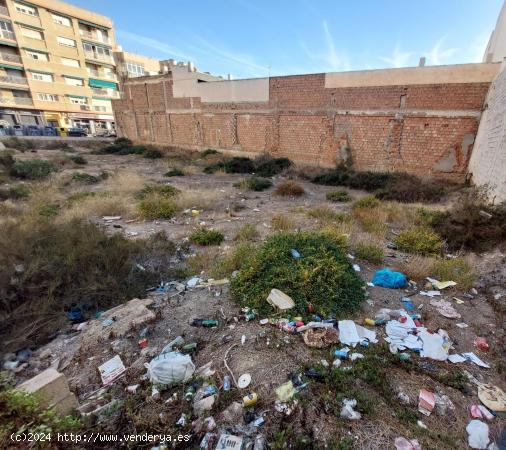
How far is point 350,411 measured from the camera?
174cm

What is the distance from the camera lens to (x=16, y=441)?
1.30 metres

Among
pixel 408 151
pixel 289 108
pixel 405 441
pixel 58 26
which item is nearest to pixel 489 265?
pixel 405 441

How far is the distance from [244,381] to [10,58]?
118 ft

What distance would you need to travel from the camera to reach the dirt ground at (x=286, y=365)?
1.66 metres

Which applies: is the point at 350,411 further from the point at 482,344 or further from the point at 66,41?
the point at 66,41

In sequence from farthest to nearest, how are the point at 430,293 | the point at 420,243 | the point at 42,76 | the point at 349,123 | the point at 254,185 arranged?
the point at 42,76 → the point at 349,123 → the point at 254,185 → the point at 420,243 → the point at 430,293

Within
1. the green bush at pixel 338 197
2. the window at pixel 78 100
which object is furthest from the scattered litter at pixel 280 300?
the window at pixel 78 100

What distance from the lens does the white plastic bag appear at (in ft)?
6.64

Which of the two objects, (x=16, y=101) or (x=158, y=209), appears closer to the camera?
(x=158, y=209)

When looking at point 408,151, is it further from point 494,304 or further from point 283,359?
point 283,359

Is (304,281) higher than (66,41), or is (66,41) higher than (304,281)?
(66,41)

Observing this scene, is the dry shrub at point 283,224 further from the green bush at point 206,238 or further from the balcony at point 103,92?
the balcony at point 103,92

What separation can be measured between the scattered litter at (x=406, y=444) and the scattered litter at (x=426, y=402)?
271 millimetres

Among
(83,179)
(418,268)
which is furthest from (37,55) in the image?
(418,268)
